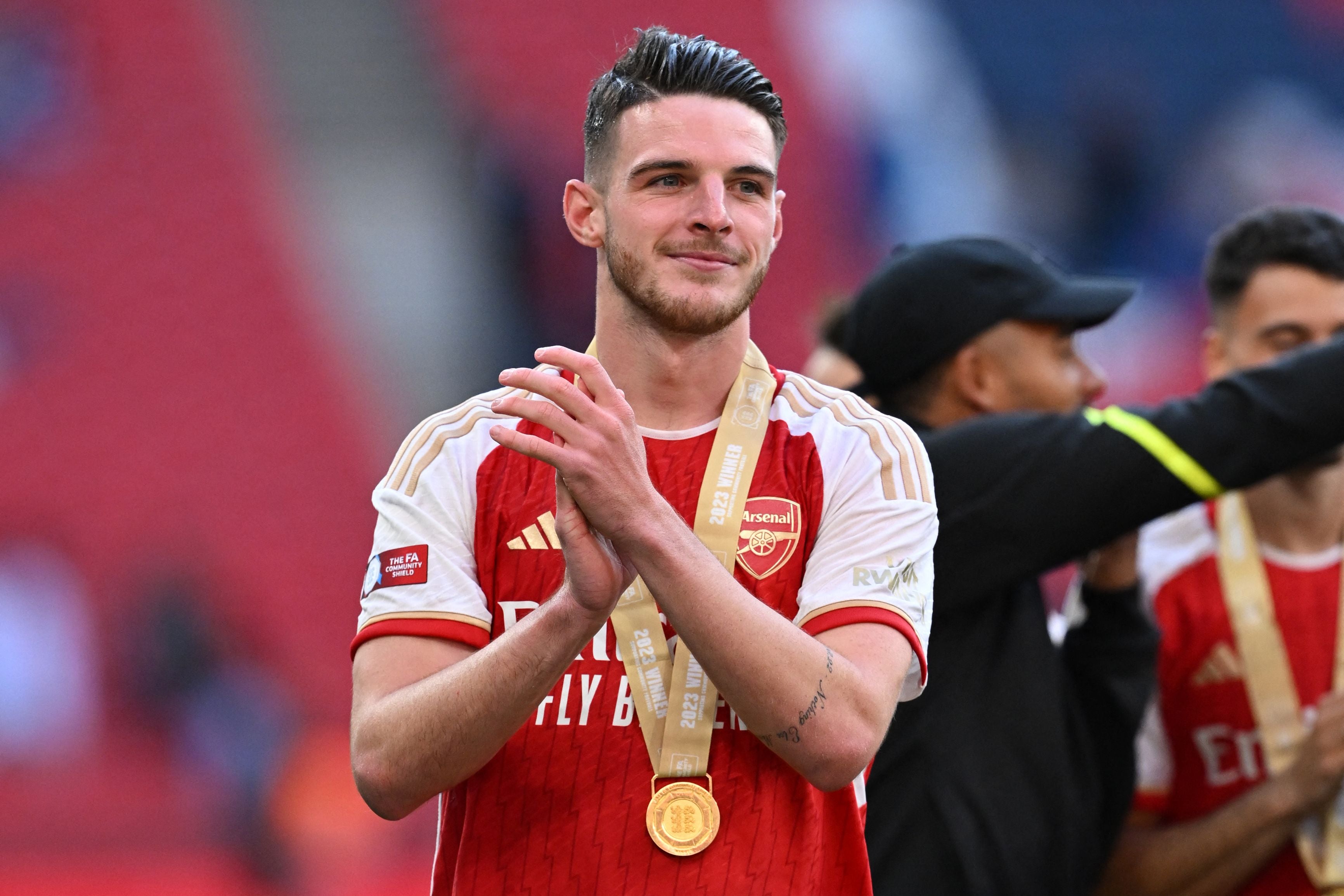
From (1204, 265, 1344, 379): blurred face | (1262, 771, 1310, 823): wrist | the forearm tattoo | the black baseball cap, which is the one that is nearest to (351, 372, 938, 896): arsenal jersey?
the forearm tattoo

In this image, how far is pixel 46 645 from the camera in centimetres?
725

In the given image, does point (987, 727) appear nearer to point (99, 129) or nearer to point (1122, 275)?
point (1122, 275)

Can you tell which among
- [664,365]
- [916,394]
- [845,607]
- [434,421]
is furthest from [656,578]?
[916,394]

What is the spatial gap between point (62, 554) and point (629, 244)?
6319mm

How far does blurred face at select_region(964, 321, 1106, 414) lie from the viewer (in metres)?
3.11

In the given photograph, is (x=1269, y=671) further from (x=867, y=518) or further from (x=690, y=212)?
(x=690, y=212)

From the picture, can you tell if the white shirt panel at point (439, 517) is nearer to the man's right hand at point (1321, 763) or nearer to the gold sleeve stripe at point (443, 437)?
the gold sleeve stripe at point (443, 437)

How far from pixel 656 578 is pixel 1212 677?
202 centimetres

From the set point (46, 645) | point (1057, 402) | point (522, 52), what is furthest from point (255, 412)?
point (1057, 402)

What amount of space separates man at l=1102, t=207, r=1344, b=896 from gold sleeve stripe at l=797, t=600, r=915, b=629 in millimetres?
1563

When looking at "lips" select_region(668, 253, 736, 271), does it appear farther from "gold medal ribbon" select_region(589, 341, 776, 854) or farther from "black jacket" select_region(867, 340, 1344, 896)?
"black jacket" select_region(867, 340, 1344, 896)

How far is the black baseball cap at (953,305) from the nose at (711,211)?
116 cm

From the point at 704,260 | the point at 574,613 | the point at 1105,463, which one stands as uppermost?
the point at 704,260

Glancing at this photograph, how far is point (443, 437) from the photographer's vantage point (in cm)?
210
